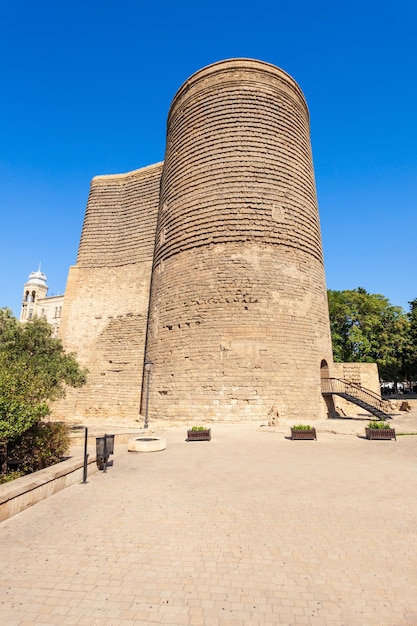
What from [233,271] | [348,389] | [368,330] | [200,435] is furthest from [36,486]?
[368,330]

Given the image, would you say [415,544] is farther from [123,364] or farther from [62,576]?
[123,364]

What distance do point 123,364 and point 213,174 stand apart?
1255cm

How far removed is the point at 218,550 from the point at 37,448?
4632 mm

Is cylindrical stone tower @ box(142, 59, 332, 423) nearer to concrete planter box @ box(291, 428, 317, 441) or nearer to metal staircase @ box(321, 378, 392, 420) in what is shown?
metal staircase @ box(321, 378, 392, 420)

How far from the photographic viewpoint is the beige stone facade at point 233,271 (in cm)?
1464

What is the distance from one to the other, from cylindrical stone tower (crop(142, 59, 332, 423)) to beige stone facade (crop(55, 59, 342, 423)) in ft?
0.18

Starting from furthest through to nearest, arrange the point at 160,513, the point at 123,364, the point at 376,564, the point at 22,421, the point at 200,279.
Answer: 1. the point at 123,364
2. the point at 200,279
3. the point at 22,421
4. the point at 160,513
5. the point at 376,564

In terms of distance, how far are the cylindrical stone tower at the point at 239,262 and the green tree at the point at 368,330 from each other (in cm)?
1331

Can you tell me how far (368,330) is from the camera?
29562mm

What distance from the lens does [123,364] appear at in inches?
860

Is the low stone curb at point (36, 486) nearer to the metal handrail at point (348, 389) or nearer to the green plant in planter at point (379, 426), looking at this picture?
the green plant in planter at point (379, 426)

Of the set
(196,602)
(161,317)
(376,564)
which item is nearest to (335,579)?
(376,564)

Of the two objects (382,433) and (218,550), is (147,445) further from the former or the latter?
(382,433)

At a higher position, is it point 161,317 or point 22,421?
point 161,317
